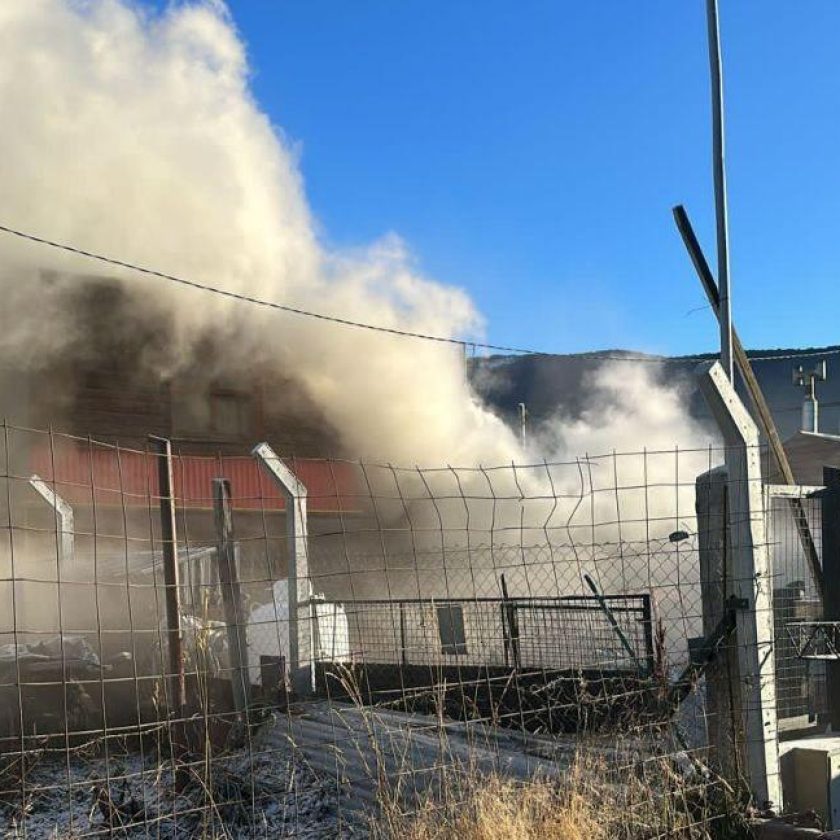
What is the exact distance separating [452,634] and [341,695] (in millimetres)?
1857

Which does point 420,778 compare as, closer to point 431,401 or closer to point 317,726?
point 317,726

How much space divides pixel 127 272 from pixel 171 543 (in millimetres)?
18219

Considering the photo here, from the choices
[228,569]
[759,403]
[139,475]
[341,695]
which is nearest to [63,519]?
[341,695]

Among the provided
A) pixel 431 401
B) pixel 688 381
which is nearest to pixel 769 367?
pixel 688 381

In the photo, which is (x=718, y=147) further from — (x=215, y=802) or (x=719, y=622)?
(x=215, y=802)

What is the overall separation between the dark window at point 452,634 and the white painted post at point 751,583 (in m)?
1.82

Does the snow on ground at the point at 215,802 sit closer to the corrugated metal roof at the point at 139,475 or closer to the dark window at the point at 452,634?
the dark window at the point at 452,634

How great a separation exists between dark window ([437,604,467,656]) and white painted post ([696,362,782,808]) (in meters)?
1.82

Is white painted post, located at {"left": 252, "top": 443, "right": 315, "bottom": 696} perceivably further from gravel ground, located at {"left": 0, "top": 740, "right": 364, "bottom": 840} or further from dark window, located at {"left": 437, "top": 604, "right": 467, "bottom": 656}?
gravel ground, located at {"left": 0, "top": 740, "right": 364, "bottom": 840}

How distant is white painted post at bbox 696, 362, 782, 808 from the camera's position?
14.0 feet

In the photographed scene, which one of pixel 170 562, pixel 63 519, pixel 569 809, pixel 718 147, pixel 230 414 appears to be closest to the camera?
pixel 569 809

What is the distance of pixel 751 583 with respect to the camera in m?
4.33

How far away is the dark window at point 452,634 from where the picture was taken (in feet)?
19.2

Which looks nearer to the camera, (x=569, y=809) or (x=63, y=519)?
(x=569, y=809)
